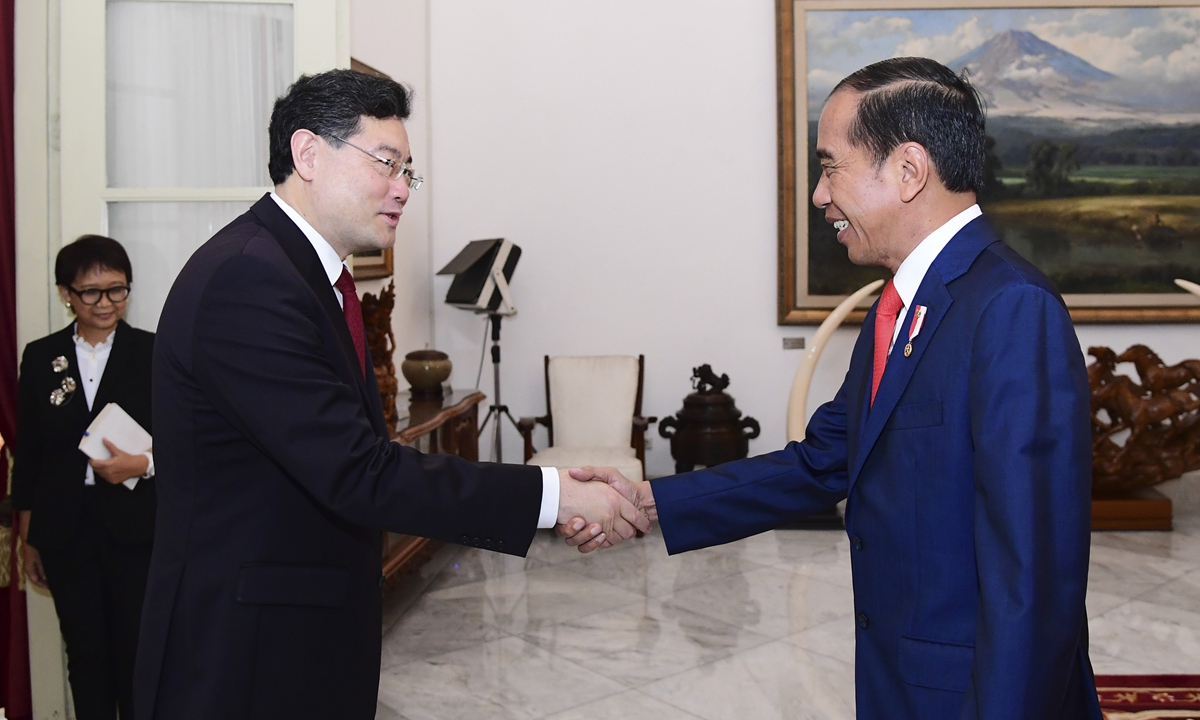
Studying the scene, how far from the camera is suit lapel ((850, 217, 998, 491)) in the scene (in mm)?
1591

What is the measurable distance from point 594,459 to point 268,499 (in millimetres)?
4411

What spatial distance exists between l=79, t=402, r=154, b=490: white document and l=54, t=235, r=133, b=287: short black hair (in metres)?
0.39

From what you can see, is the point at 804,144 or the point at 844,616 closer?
the point at 844,616

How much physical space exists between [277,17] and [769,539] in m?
4.19

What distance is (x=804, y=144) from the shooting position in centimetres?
699

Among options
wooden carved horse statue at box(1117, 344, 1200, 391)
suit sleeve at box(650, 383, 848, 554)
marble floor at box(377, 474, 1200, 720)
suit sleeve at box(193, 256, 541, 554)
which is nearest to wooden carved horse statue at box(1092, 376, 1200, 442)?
wooden carved horse statue at box(1117, 344, 1200, 391)

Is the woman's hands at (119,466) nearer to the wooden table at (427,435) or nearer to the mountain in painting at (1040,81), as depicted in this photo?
the wooden table at (427,435)

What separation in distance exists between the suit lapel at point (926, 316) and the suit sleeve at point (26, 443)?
2.46 metres

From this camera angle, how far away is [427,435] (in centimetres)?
512

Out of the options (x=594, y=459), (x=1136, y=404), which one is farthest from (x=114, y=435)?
(x=1136, y=404)

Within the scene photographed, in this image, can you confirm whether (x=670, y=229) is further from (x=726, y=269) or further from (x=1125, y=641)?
(x=1125, y=641)

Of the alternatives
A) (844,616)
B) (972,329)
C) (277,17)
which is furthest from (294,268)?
(844,616)

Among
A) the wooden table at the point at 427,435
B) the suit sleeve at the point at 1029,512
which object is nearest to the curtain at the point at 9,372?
the wooden table at the point at 427,435

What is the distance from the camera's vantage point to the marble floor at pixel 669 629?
3.74m
